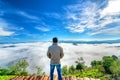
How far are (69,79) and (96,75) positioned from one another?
37281 millimetres

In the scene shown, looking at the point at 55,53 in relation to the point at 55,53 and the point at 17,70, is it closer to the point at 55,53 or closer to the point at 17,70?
the point at 55,53

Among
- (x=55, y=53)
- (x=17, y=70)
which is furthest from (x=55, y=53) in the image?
(x=17, y=70)

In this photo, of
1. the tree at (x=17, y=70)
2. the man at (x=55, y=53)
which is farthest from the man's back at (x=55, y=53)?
the tree at (x=17, y=70)

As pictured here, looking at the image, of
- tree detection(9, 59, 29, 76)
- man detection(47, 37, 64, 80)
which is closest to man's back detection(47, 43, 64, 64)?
man detection(47, 37, 64, 80)

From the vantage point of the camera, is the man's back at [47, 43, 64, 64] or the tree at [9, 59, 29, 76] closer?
the man's back at [47, 43, 64, 64]

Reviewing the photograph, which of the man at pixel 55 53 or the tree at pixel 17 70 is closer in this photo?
the man at pixel 55 53

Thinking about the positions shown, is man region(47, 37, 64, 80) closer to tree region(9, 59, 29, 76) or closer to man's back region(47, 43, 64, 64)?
man's back region(47, 43, 64, 64)

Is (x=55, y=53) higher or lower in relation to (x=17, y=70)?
higher

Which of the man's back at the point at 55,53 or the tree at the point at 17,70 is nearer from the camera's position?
the man's back at the point at 55,53

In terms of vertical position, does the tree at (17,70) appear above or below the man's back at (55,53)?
below

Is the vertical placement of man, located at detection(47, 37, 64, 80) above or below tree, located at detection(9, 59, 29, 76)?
above

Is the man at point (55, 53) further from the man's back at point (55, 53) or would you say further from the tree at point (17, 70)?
the tree at point (17, 70)

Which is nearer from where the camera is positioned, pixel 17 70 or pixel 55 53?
pixel 55 53

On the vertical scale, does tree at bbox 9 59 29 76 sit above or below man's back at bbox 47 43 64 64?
below
